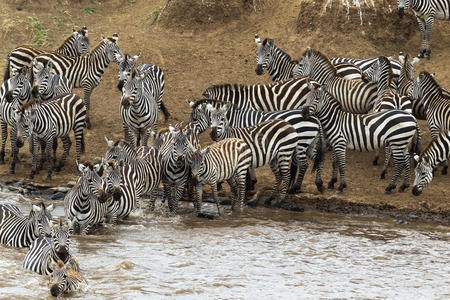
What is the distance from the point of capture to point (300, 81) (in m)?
17.7

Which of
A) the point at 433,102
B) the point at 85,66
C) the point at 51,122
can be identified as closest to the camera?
the point at 51,122

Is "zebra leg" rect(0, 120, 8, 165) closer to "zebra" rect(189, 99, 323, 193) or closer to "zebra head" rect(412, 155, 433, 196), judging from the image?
"zebra" rect(189, 99, 323, 193)

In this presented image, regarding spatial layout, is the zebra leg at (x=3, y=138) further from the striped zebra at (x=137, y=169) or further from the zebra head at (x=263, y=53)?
the zebra head at (x=263, y=53)

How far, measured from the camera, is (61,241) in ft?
35.8

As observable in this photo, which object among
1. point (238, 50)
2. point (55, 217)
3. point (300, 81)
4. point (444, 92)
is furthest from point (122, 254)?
point (238, 50)

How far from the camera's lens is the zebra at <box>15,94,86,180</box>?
1603 centimetres

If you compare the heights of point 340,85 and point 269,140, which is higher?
point 340,85

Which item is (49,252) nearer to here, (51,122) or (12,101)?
(51,122)

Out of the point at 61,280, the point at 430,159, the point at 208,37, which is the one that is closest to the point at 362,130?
the point at 430,159

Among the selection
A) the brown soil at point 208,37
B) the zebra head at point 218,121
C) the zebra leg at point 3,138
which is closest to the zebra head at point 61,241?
the zebra head at point 218,121

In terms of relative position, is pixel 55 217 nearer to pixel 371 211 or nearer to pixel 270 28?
pixel 371 211

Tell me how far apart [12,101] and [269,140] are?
5295 millimetres

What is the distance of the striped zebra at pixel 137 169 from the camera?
1410cm

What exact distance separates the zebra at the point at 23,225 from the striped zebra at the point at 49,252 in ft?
1.91
